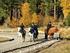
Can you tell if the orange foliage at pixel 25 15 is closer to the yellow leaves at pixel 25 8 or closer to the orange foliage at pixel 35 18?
the yellow leaves at pixel 25 8

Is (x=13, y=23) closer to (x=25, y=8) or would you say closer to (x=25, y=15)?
(x=25, y=15)

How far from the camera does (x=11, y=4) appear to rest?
9044cm

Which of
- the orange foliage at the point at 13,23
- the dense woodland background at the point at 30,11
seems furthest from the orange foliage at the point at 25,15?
the orange foliage at the point at 13,23

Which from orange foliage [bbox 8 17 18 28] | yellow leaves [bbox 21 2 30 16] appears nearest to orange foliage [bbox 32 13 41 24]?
yellow leaves [bbox 21 2 30 16]

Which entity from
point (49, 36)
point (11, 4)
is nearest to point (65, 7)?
point (11, 4)

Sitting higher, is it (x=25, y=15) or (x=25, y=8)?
(x=25, y=8)

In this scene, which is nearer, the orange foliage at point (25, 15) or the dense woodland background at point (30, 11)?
the orange foliage at point (25, 15)

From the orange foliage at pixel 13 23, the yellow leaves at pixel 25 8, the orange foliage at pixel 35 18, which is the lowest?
the orange foliage at pixel 13 23

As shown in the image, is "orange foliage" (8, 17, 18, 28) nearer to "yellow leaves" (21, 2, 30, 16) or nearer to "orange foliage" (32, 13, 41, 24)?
"yellow leaves" (21, 2, 30, 16)

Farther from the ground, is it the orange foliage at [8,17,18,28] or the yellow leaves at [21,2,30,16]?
the yellow leaves at [21,2,30,16]

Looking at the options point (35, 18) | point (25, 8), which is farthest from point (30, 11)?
point (35, 18)

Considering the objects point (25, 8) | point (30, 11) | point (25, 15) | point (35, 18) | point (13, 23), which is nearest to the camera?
point (35, 18)

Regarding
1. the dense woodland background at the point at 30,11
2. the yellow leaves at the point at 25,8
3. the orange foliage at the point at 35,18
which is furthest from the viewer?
the yellow leaves at the point at 25,8

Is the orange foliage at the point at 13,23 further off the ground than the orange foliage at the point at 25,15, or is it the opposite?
the orange foliage at the point at 25,15
